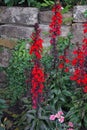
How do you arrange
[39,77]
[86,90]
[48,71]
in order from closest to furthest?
[39,77] → [86,90] → [48,71]

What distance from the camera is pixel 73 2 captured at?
5.88 meters

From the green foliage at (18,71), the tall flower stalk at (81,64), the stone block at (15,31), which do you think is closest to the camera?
the tall flower stalk at (81,64)

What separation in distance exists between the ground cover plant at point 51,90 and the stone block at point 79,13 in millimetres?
325

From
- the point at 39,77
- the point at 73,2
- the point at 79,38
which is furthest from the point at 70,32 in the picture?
the point at 39,77

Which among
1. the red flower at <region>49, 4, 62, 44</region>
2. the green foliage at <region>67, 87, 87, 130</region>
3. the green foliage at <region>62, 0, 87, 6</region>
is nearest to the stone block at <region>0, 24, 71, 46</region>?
the green foliage at <region>62, 0, 87, 6</region>

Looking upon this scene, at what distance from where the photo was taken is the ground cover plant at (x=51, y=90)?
422 centimetres

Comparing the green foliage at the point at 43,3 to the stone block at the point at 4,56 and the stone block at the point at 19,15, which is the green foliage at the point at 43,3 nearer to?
the stone block at the point at 19,15

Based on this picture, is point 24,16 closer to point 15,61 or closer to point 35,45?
point 15,61

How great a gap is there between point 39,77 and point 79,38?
5.54 ft

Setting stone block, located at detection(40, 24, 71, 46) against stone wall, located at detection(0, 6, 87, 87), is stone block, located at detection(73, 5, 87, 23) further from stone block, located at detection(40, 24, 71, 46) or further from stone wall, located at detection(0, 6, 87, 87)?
stone block, located at detection(40, 24, 71, 46)

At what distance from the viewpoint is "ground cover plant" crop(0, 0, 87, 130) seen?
4.22 metres

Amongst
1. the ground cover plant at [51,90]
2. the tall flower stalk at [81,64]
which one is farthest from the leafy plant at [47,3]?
the tall flower stalk at [81,64]

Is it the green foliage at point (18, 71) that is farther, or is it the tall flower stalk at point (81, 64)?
the green foliage at point (18, 71)

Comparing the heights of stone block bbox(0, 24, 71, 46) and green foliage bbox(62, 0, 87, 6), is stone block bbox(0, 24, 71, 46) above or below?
below
